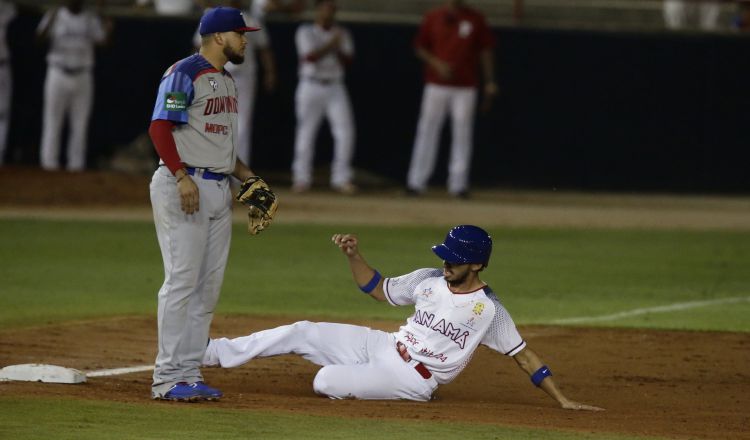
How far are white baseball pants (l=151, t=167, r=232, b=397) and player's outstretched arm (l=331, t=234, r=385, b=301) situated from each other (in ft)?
1.98

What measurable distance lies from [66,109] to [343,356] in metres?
12.5

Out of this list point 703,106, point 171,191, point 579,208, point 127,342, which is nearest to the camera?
point 171,191

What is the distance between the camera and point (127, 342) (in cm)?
959

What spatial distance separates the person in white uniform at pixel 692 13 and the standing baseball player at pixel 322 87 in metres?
5.59

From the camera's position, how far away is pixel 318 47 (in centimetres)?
1873

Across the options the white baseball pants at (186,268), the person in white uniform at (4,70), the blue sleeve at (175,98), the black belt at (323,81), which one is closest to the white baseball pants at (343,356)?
the white baseball pants at (186,268)

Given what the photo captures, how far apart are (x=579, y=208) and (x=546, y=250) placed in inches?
162

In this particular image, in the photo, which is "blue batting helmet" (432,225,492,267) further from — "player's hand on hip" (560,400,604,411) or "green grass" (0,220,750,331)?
"green grass" (0,220,750,331)

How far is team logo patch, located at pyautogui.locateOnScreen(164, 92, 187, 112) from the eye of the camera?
7164mm

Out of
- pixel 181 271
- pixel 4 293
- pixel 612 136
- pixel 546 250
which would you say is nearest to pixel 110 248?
pixel 4 293

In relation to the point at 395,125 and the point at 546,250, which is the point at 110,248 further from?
the point at 395,125

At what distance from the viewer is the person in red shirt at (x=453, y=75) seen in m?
18.6

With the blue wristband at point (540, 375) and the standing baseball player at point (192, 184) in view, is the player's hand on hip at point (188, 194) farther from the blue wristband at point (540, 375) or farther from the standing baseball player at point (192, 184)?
the blue wristband at point (540, 375)

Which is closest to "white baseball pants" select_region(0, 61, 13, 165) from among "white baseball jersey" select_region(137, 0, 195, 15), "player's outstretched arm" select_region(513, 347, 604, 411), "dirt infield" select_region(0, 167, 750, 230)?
"dirt infield" select_region(0, 167, 750, 230)
